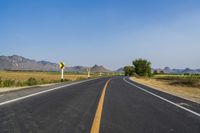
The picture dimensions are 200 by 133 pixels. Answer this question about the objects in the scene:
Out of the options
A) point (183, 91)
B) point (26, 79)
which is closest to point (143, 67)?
point (26, 79)

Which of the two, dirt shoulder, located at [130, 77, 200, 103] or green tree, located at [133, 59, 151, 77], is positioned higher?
green tree, located at [133, 59, 151, 77]

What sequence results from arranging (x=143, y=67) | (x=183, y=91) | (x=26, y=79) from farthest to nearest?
(x=143, y=67) < (x=26, y=79) < (x=183, y=91)

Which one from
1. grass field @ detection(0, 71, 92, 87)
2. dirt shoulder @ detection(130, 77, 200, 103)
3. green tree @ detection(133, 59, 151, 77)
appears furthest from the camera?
green tree @ detection(133, 59, 151, 77)

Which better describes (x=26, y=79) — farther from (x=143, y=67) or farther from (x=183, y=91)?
(x=143, y=67)

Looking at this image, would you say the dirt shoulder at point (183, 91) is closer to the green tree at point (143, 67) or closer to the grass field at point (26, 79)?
the grass field at point (26, 79)

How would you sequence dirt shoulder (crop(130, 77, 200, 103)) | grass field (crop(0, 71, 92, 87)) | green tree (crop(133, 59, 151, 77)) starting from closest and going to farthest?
dirt shoulder (crop(130, 77, 200, 103)), grass field (crop(0, 71, 92, 87)), green tree (crop(133, 59, 151, 77))

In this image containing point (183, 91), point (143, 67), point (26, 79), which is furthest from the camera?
point (143, 67)

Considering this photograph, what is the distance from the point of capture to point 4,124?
7.09 metres

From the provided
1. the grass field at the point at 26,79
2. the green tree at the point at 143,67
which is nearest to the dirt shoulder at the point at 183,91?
the grass field at the point at 26,79

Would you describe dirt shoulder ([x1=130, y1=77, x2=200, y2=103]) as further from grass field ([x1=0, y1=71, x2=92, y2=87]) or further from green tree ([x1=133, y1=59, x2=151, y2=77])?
green tree ([x1=133, y1=59, x2=151, y2=77])

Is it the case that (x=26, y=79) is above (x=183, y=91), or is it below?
above

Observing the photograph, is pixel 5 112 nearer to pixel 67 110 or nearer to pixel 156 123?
pixel 67 110

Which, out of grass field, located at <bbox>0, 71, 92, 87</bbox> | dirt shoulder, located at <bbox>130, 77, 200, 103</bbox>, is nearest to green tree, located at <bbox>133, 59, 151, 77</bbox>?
grass field, located at <bbox>0, 71, 92, 87</bbox>

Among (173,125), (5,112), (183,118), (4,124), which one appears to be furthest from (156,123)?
(5,112)
